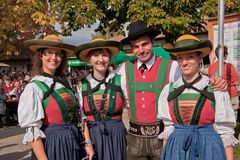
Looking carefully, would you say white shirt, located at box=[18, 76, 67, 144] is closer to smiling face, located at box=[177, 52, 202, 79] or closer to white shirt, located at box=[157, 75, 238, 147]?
white shirt, located at box=[157, 75, 238, 147]

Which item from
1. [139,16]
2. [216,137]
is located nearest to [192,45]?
[216,137]

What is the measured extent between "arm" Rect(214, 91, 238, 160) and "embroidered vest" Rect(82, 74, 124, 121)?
876 millimetres

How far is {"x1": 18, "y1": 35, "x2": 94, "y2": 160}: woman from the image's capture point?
2.56 metres

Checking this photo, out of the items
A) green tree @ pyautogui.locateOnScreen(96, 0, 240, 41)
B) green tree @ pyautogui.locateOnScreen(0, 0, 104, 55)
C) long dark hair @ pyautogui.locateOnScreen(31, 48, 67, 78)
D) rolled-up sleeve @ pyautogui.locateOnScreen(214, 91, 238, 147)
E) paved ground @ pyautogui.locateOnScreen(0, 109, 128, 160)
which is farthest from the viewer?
green tree @ pyautogui.locateOnScreen(0, 0, 104, 55)

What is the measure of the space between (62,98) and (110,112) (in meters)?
0.48

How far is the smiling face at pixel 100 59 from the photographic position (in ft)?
9.91

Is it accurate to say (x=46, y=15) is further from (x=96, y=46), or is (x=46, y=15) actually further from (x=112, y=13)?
(x=96, y=46)

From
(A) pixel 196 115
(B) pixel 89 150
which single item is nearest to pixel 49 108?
(B) pixel 89 150

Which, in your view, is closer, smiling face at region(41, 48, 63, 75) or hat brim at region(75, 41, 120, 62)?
smiling face at region(41, 48, 63, 75)

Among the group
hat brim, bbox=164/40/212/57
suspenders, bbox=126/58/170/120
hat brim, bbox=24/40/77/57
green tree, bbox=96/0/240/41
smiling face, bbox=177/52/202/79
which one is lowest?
suspenders, bbox=126/58/170/120

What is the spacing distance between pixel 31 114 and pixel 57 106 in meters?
0.20

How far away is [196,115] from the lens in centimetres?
249

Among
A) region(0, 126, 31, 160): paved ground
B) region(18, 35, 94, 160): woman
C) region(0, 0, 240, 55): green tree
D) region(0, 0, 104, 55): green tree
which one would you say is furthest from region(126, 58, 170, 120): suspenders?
region(0, 0, 104, 55): green tree

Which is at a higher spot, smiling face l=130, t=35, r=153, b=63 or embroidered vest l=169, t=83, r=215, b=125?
smiling face l=130, t=35, r=153, b=63
